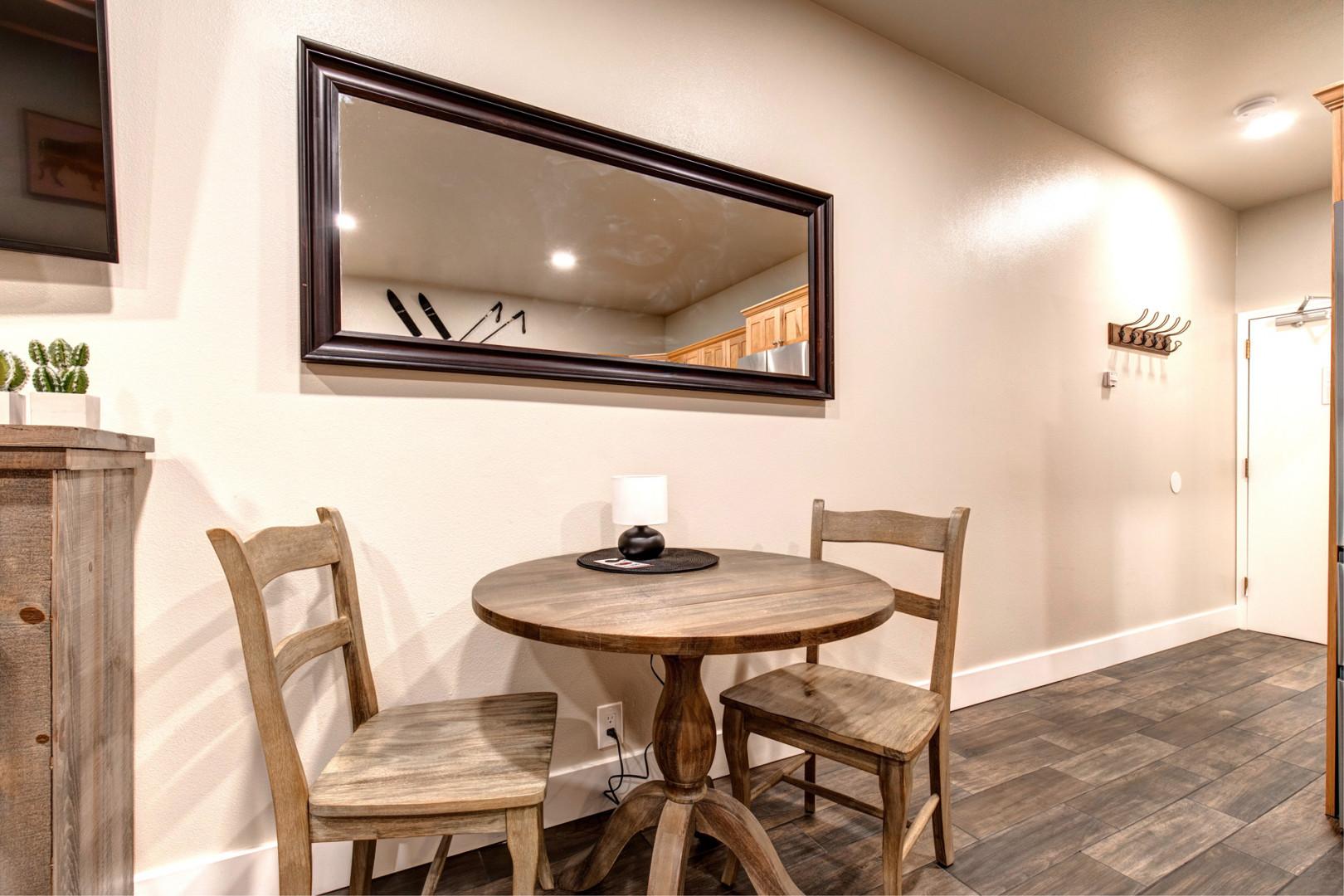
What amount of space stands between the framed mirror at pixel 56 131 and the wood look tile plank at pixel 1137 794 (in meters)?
2.91

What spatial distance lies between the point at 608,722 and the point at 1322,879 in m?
1.83

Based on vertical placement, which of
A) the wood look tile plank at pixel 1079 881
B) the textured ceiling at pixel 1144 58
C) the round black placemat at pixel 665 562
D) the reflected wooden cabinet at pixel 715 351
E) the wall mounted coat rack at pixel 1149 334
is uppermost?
the textured ceiling at pixel 1144 58

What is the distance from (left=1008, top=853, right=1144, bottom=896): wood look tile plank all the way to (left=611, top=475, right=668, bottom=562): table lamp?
120 centimetres

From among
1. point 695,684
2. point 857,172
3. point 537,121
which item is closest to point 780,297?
point 857,172

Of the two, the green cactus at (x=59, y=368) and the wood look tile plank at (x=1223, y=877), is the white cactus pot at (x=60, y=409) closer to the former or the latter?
the green cactus at (x=59, y=368)

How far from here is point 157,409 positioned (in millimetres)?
1330

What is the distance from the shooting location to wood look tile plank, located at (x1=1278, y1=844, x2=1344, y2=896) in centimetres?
144

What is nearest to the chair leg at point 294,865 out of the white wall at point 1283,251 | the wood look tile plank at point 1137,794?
the wood look tile plank at point 1137,794

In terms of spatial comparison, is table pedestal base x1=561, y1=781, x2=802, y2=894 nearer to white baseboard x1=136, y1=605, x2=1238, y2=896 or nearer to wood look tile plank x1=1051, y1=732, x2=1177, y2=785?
white baseboard x1=136, y1=605, x2=1238, y2=896

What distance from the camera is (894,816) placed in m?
1.27

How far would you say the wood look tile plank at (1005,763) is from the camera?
195cm

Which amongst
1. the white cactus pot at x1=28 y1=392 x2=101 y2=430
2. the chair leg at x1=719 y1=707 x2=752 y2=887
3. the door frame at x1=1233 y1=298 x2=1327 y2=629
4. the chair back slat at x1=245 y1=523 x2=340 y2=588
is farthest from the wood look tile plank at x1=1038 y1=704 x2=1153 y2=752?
the white cactus pot at x1=28 y1=392 x2=101 y2=430

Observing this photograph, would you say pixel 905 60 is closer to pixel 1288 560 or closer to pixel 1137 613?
pixel 1137 613

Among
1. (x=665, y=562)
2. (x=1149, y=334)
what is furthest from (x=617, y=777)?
(x=1149, y=334)
